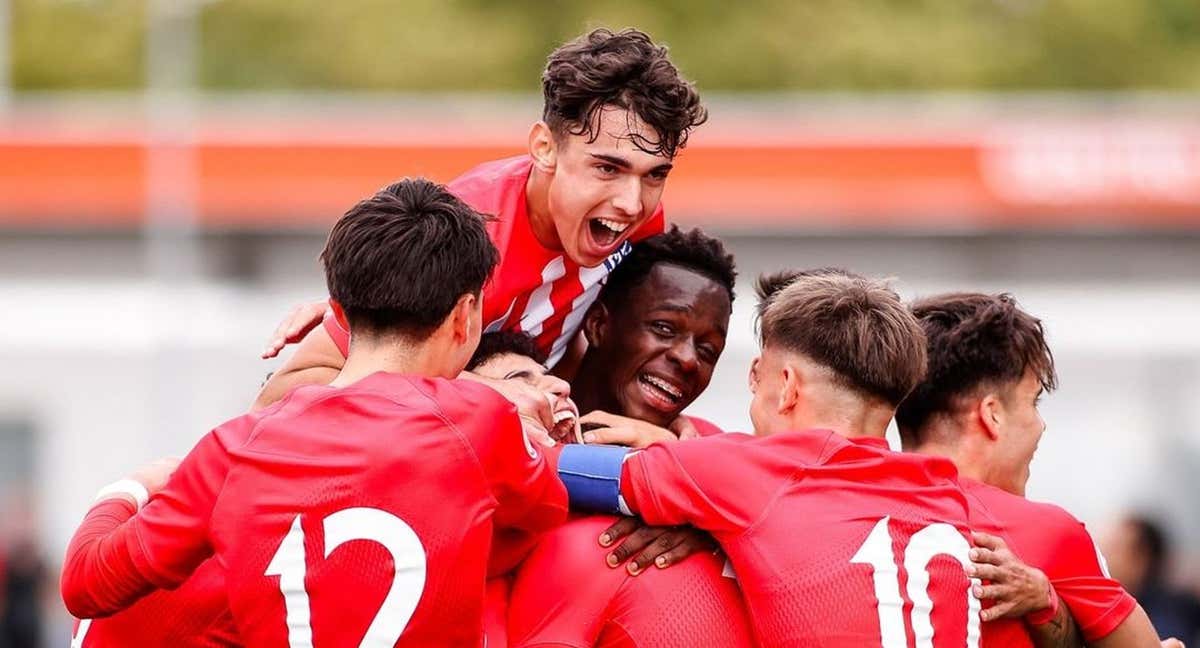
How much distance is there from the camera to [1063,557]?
15.7 feet

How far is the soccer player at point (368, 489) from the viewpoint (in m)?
4.10

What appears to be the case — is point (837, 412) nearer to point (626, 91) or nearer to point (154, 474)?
point (626, 91)

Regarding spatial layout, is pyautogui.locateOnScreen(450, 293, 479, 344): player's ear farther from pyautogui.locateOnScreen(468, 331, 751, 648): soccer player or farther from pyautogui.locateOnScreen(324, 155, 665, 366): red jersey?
pyautogui.locateOnScreen(324, 155, 665, 366): red jersey

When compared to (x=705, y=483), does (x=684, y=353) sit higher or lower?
higher

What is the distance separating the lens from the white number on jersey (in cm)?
409

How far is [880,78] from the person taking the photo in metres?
32.7

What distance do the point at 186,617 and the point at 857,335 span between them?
1.80 meters

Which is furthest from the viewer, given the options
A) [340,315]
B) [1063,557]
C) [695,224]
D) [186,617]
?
[695,224]

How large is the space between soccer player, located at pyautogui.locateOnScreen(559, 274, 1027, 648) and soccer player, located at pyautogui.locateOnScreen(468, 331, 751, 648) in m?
0.09

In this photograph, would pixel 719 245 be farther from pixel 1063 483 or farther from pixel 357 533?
pixel 1063 483

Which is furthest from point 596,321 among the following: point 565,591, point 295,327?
point 565,591

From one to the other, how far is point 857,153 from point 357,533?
60.0 ft

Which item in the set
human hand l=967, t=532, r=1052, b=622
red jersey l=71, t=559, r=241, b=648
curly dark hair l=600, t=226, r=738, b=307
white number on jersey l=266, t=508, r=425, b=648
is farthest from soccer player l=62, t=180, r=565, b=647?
curly dark hair l=600, t=226, r=738, b=307

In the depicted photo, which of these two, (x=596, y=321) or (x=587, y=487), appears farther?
(x=596, y=321)
